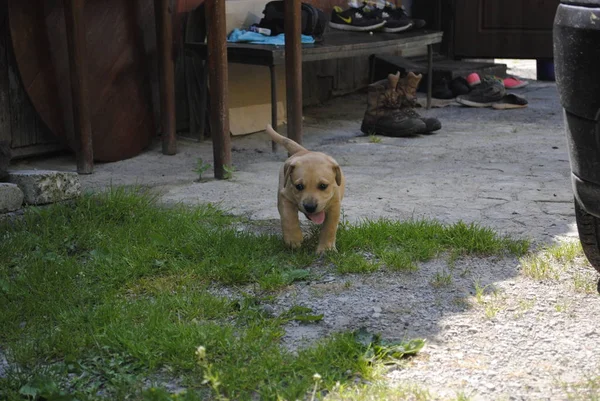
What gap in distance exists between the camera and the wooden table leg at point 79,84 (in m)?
6.19

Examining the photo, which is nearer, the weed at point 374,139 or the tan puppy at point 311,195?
the tan puppy at point 311,195

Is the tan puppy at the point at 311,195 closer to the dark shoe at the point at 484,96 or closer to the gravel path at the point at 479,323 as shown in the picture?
the gravel path at the point at 479,323

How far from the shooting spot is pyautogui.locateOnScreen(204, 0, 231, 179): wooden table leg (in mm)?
6081

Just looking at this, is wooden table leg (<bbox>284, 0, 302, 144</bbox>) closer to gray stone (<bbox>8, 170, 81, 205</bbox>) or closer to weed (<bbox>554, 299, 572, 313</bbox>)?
gray stone (<bbox>8, 170, 81, 205</bbox>)

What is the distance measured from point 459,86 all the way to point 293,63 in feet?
13.8

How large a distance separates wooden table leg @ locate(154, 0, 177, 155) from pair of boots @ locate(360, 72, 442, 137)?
187 cm

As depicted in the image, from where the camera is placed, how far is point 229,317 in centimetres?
354

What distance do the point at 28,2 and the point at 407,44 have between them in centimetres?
408

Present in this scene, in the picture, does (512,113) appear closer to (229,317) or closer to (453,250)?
(453,250)

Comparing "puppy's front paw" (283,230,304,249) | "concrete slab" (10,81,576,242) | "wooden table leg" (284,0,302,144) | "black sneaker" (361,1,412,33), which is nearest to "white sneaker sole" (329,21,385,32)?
"black sneaker" (361,1,412,33)

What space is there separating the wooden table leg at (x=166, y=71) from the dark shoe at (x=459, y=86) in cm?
433

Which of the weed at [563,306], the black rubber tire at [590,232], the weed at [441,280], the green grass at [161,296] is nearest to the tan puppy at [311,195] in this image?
the green grass at [161,296]

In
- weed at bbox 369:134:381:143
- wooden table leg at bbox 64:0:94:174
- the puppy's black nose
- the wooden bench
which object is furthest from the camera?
weed at bbox 369:134:381:143

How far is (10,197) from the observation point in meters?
4.96
